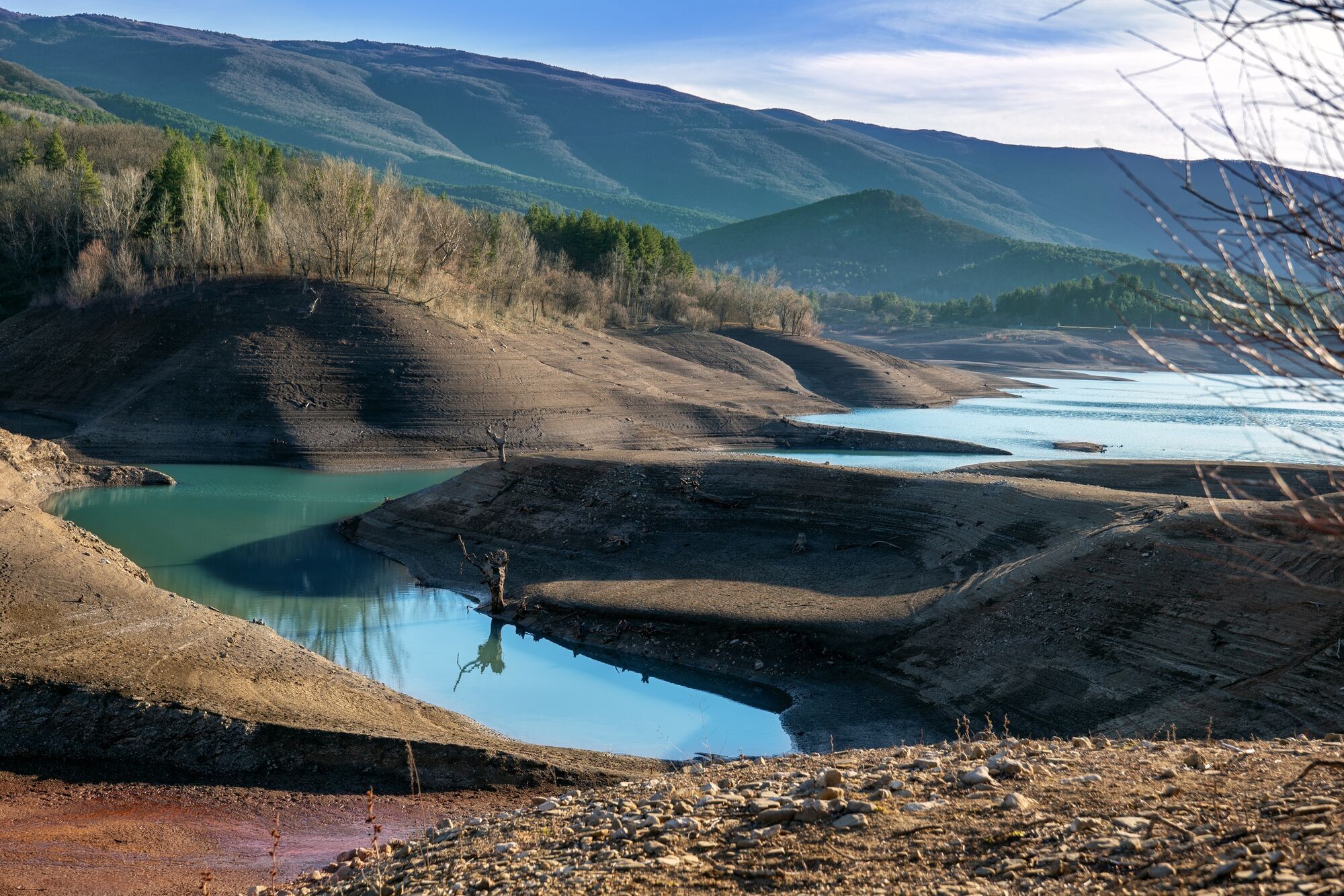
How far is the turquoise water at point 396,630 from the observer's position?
1970 centimetres

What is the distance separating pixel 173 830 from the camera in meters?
13.3

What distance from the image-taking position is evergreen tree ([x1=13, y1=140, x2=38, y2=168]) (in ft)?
244

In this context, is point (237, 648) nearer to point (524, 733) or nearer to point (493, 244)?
point (524, 733)

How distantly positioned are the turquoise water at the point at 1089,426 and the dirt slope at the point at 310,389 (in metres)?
5.15

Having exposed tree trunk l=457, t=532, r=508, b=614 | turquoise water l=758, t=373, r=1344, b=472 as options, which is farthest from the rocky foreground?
turquoise water l=758, t=373, r=1344, b=472

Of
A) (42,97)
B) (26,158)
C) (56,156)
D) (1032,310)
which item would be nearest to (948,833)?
(26,158)

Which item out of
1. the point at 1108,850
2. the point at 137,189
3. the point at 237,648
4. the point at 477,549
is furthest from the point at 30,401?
the point at 1108,850

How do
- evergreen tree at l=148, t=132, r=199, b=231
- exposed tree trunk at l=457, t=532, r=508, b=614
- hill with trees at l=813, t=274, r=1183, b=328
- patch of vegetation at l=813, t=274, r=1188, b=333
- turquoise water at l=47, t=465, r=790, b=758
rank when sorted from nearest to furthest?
turquoise water at l=47, t=465, r=790, b=758, exposed tree trunk at l=457, t=532, r=508, b=614, evergreen tree at l=148, t=132, r=199, b=231, patch of vegetation at l=813, t=274, r=1188, b=333, hill with trees at l=813, t=274, r=1183, b=328

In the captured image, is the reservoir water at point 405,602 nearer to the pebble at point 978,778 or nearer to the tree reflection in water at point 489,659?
the tree reflection in water at point 489,659

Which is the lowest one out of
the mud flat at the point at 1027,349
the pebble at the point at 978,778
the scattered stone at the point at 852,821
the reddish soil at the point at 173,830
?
the reddish soil at the point at 173,830

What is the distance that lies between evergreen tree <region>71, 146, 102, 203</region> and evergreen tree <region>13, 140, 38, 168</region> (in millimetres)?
4589

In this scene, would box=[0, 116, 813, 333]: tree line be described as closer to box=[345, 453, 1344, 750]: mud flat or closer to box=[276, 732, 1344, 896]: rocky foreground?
box=[345, 453, 1344, 750]: mud flat

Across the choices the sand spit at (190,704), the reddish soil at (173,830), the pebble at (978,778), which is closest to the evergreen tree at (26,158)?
the sand spit at (190,704)

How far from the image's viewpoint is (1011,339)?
13488cm
